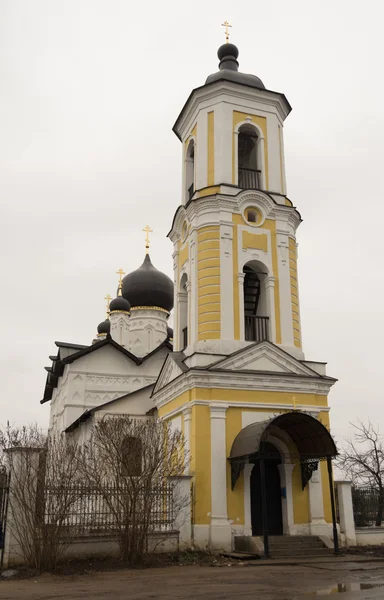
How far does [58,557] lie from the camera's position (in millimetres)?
11703

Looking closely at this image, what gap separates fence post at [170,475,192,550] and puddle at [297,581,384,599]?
199 inches

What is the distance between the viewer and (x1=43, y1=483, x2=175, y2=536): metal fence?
12.2m

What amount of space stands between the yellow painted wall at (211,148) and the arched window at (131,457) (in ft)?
28.7

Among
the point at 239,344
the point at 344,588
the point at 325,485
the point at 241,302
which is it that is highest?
the point at 241,302

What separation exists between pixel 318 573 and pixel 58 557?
4881mm

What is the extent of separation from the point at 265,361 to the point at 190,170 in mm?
7794

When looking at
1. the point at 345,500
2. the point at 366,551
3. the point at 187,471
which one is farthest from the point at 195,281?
the point at 366,551

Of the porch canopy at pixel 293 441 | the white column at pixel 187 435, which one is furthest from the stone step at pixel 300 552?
the white column at pixel 187 435

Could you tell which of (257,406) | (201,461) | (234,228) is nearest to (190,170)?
(234,228)

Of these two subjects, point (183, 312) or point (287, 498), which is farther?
point (183, 312)

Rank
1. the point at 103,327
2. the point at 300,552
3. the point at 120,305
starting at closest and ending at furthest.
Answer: the point at 300,552
the point at 120,305
the point at 103,327

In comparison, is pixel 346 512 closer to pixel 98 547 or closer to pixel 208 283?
pixel 98 547

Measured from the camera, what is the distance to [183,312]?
19672 millimetres

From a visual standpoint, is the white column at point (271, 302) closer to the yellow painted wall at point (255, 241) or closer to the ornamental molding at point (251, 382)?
the yellow painted wall at point (255, 241)
